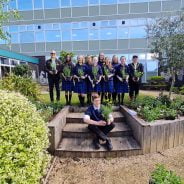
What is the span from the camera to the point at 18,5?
925 inches

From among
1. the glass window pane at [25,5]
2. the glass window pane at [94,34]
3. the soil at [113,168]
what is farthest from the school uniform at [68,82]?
the glass window pane at [25,5]

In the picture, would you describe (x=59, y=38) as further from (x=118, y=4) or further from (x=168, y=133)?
(x=168, y=133)

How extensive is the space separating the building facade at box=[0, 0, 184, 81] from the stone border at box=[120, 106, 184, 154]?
56.5 ft

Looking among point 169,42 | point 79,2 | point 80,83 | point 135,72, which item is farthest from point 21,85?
point 79,2

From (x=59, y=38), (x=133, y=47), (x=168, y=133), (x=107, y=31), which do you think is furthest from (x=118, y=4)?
(x=168, y=133)

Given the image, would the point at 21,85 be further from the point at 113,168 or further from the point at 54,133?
the point at 113,168

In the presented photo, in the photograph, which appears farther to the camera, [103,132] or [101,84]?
[101,84]

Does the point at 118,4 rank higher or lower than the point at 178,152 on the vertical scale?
higher

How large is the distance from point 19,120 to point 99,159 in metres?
2.49

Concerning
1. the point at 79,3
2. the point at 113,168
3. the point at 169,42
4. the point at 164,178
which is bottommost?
the point at 113,168

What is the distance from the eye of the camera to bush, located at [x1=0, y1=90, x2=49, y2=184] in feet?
8.56

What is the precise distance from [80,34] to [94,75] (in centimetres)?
1692

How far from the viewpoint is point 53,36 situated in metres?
23.8

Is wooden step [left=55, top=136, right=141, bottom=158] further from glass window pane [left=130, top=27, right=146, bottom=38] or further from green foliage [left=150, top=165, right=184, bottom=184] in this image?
glass window pane [left=130, top=27, right=146, bottom=38]
